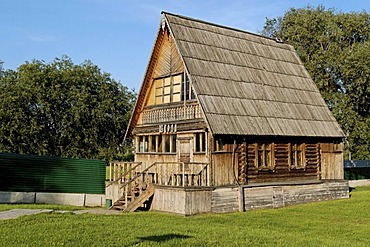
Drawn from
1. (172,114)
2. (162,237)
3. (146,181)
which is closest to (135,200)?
(146,181)

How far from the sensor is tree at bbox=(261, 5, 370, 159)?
122 ft

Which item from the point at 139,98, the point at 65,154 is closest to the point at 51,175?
the point at 139,98

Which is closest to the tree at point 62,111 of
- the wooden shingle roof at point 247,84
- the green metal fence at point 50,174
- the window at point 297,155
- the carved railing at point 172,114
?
the green metal fence at point 50,174

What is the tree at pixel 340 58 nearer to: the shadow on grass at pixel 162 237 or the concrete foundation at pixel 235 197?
the concrete foundation at pixel 235 197

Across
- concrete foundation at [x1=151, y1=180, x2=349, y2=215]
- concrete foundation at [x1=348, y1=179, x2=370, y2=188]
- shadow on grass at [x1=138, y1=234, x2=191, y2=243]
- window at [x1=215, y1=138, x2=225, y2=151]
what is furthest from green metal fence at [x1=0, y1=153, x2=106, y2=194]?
concrete foundation at [x1=348, y1=179, x2=370, y2=188]

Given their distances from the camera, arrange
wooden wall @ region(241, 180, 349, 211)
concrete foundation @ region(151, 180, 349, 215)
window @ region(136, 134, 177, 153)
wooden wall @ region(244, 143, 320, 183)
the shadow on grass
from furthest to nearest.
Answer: window @ region(136, 134, 177, 153), wooden wall @ region(244, 143, 320, 183), wooden wall @ region(241, 180, 349, 211), concrete foundation @ region(151, 180, 349, 215), the shadow on grass

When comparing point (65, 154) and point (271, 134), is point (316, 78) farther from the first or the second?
point (65, 154)

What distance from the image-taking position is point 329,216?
60.8ft

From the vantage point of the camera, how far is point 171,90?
73.5 ft

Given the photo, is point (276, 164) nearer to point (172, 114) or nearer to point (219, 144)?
point (219, 144)

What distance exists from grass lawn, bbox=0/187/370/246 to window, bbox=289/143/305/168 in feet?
12.8

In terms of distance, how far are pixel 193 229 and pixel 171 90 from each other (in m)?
9.51

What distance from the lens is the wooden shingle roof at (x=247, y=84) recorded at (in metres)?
20.3

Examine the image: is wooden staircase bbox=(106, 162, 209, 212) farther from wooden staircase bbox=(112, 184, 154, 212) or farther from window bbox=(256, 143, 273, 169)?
window bbox=(256, 143, 273, 169)
